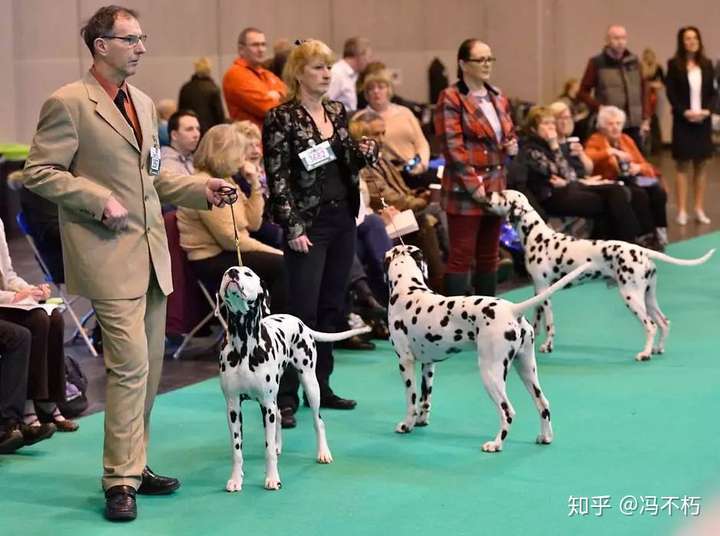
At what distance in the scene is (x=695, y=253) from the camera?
1076 centimetres

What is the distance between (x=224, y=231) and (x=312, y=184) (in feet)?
4.56

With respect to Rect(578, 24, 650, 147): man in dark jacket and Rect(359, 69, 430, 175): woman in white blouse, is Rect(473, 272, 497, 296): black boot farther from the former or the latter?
Rect(578, 24, 650, 147): man in dark jacket

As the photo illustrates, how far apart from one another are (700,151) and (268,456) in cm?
868

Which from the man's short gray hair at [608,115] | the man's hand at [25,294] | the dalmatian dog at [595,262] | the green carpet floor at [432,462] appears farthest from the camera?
the man's short gray hair at [608,115]

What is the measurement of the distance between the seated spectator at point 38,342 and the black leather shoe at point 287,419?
96 centimetres

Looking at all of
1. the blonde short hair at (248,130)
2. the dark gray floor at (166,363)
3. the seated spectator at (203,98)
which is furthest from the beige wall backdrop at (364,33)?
the blonde short hair at (248,130)

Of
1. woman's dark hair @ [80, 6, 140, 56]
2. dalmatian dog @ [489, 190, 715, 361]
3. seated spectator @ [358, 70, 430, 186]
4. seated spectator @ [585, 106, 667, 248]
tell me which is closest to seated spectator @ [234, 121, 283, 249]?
dalmatian dog @ [489, 190, 715, 361]

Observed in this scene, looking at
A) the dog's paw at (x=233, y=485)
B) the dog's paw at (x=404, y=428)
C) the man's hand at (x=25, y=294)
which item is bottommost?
the dog's paw at (x=404, y=428)

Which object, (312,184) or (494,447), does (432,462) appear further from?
(312,184)

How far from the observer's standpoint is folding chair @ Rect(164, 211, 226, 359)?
7250 millimetres

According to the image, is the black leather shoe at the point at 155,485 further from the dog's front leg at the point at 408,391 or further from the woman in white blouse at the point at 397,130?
the woman in white blouse at the point at 397,130

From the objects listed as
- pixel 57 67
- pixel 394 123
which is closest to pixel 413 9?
pixel 57 67

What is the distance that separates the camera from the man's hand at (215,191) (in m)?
4.76

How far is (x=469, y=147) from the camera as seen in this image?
7.39m
